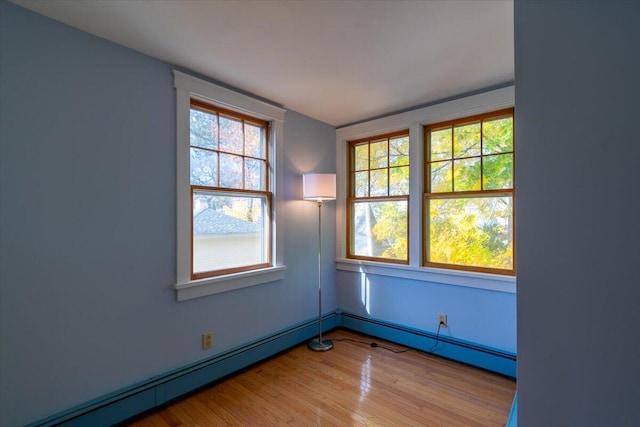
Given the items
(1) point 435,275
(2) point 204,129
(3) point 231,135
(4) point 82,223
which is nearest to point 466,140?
(1) point 435,275

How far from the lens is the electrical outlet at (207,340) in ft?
7.58

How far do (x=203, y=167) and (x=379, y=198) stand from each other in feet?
6.26

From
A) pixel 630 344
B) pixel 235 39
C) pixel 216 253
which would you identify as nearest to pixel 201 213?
pixel 216 253

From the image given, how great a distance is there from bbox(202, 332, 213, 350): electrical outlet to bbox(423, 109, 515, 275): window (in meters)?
2.17

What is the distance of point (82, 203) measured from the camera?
1.76 metres

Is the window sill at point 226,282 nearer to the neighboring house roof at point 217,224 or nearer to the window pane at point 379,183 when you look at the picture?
the neighboring house roof at point 217,224

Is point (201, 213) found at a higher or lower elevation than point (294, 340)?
higher

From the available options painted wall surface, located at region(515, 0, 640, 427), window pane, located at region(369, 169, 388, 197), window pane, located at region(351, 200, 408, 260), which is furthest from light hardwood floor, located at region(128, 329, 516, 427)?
window pane, located at region(369, 169, 388, 197)

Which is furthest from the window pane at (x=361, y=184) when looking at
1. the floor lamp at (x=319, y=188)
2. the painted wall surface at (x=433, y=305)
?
the painted wall surface at (x=433, y=305)

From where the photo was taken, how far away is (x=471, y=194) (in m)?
2.68

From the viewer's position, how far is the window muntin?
2.36 meters

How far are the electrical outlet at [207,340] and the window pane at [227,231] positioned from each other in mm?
516

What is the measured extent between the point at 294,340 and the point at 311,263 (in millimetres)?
824

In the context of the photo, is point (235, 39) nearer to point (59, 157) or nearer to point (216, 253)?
point (59, 157)
